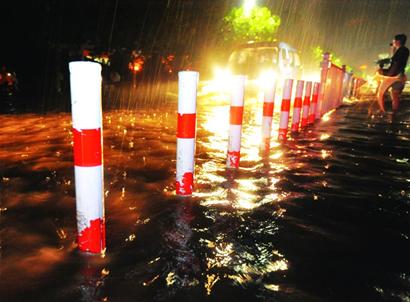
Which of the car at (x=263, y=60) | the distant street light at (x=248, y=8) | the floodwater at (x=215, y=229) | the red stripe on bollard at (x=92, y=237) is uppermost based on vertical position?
the distant street light at (x=248, y=8)

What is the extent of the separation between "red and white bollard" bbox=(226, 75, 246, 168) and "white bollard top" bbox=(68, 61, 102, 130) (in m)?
2.24

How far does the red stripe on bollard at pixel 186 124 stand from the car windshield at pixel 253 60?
10.6 m

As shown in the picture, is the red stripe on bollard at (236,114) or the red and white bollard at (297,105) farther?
the red and white bollard at (297,105)

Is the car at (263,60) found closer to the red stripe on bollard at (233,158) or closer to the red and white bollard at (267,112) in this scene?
the red and white bollard at (267,112)

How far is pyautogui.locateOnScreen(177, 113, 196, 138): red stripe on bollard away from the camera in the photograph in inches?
126

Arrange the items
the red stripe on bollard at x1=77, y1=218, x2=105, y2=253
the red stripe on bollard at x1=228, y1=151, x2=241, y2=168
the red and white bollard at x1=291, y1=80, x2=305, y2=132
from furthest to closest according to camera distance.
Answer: the red and white bollard at x1=291, y1=80, x2=305, y2=132 → the red stripe on bollard at x1=228, y1=151, x2=241, y2=168 → the red stripe on bollard at x1=77, y1=218, x2=105, y2=253

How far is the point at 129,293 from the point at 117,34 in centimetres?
2060

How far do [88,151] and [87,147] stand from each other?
1.0 inches

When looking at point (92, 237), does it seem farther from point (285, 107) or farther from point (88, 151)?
point (285, 107)

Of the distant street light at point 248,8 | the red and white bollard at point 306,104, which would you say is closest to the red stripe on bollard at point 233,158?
the red and white bollard at point 306,104

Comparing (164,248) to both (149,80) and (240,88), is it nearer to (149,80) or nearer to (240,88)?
(240,88)

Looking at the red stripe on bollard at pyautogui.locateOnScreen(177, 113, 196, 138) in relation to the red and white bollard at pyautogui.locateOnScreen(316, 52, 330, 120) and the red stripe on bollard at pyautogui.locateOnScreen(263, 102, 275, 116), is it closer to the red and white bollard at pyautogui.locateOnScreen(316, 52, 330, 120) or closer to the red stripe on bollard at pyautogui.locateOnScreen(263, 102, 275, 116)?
the red stripe on bollard at pyautogui.locateOnScreen(263, 102, 275, 116)

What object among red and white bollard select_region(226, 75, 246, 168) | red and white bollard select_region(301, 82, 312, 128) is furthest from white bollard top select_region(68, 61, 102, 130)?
red and white bollard select_region(301, 82, 312, 128)

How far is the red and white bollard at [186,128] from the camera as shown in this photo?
122 inches
